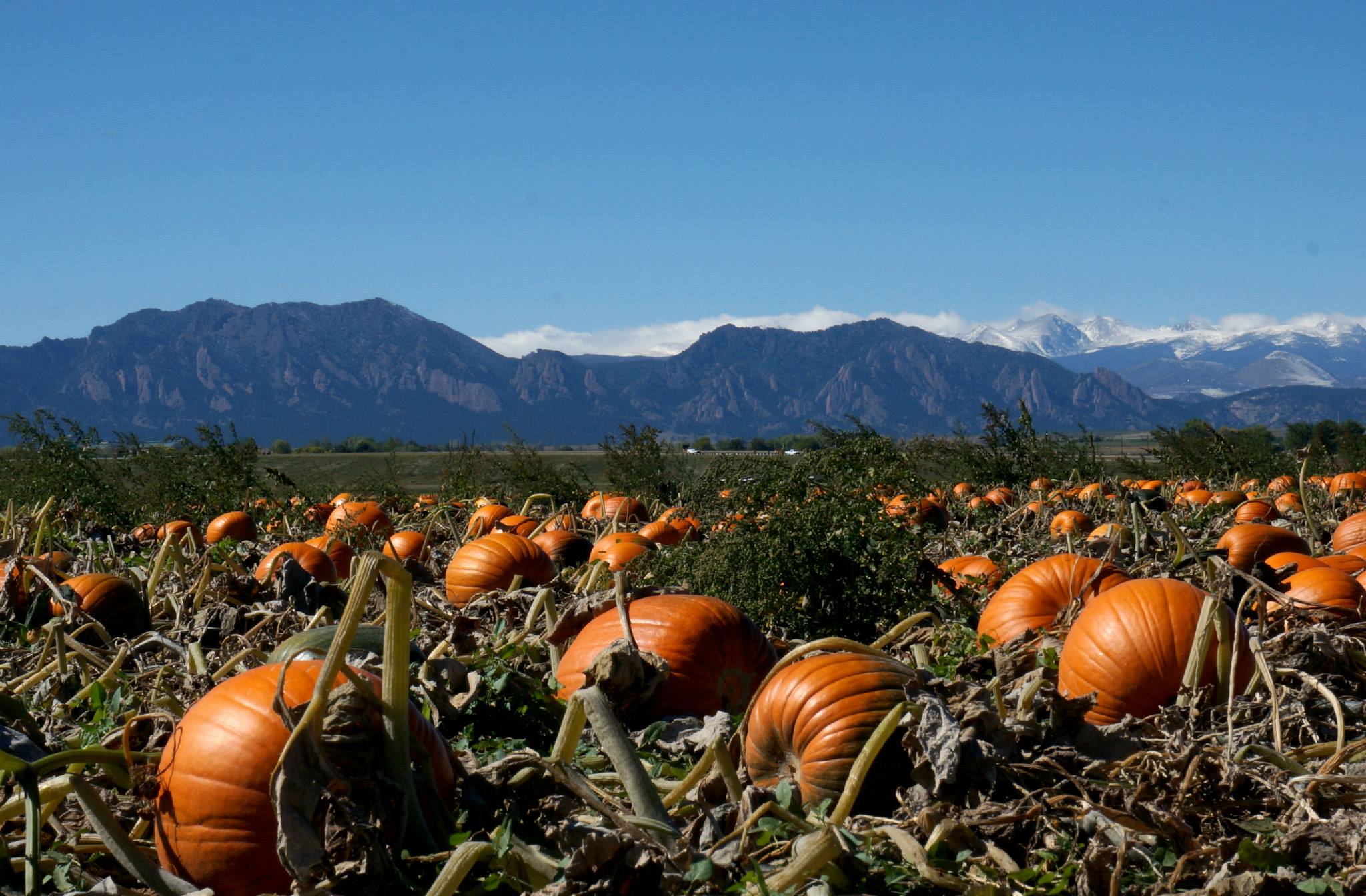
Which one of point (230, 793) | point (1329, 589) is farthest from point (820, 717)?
point (1329, 589)

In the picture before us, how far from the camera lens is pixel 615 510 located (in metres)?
12.9

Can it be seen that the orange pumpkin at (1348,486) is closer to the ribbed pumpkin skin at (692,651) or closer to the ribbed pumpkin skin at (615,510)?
the ribbed pumpkin skin at (615,510)

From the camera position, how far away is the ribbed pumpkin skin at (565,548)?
29.3 feet

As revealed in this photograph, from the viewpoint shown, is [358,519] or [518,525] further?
[358,519]

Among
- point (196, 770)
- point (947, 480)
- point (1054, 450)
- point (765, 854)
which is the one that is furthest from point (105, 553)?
point (1054, 450)

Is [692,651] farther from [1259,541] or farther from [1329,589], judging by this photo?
[1259,541]

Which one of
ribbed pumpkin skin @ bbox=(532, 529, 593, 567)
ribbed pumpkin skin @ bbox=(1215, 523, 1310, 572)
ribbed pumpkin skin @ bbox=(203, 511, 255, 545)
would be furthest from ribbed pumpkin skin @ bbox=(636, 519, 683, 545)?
ribbed pumpkin skin @ bbox=(1215, 523, 1310, 572)

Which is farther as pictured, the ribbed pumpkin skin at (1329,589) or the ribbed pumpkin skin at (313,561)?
the ribbed pumpkin skin at (313,561)

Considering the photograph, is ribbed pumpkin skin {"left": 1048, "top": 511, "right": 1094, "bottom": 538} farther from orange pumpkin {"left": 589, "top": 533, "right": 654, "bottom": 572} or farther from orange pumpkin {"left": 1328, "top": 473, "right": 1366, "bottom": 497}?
orange pumpkin {"left": 589, "top": 533, "right": 654, "bottom": 572}

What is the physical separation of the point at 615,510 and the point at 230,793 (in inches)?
392

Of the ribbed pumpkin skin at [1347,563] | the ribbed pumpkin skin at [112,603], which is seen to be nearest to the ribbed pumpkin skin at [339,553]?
the ribbed pumpkin skin at [112,603]

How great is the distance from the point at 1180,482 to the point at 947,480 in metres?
3.52

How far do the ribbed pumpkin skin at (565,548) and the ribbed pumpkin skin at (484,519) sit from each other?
141 centimetres

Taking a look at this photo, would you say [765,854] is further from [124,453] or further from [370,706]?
[124,453]
